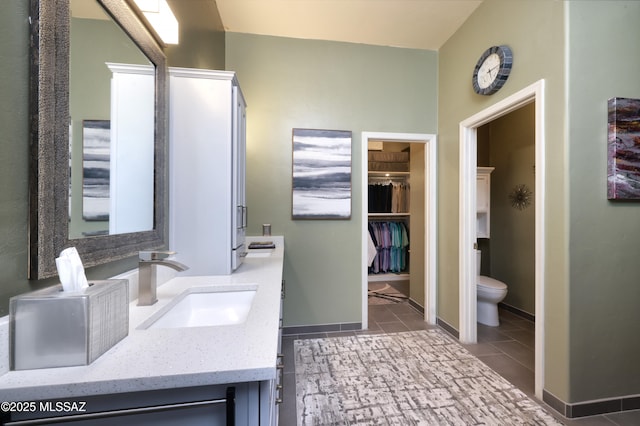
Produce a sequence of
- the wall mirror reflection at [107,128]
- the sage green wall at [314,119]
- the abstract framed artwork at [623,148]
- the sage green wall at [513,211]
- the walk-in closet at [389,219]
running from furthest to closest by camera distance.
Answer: the walk-in closet at [389,219]
the sage green wall at [513,211]
the sage green wall at [314,119]
the abstract framed artwork at [623,148]
the wall mirror reflection at [107,128]

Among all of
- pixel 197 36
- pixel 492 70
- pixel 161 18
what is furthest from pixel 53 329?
pixel 492 70

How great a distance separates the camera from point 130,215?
1.07 meters

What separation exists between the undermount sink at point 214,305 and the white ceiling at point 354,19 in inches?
92.0

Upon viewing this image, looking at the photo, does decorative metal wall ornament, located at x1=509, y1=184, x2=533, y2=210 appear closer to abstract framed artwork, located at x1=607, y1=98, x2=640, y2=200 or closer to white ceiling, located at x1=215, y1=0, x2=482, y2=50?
abstract framed artwork, located at x1=607, y1=98, x2=640, y2=200

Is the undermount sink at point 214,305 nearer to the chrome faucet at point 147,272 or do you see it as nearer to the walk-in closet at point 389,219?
the chrome faucet at point 147,272

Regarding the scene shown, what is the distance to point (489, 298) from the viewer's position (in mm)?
2689

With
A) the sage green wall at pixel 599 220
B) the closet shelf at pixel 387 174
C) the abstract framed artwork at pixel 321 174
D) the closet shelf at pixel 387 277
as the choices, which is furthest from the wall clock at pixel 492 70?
the closet shelf at pixel 387 277

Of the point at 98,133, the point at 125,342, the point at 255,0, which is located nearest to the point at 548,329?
the point at 125,342

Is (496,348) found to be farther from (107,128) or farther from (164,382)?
(107,128)

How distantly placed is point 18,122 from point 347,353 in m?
2.38

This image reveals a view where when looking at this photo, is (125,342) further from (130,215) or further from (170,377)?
(130,215)

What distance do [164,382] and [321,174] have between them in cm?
224

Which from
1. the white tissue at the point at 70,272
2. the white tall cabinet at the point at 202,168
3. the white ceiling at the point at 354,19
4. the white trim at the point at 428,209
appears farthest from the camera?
the white trim at the point at 428,209

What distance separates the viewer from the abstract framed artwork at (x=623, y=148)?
150 cm
